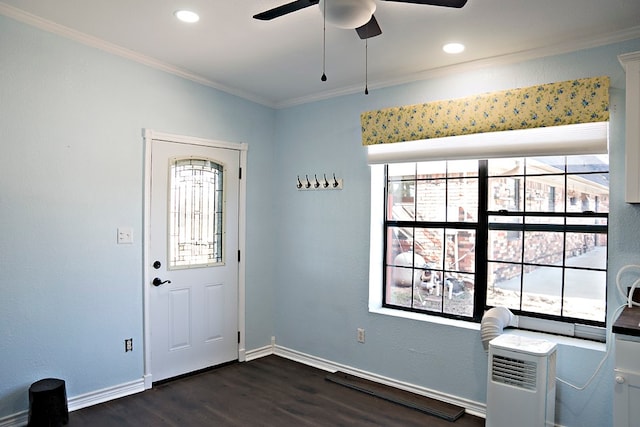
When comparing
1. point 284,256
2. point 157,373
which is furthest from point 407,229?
Answer: point 157,373

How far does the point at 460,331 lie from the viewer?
3266mm

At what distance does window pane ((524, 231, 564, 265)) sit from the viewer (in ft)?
9.92

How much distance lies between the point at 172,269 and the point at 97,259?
25.1 inches

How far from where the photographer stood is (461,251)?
11.4ft

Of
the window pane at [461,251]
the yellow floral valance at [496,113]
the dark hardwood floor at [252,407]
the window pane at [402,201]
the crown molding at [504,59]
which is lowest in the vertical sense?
the dark hardwood floor at [252,407]

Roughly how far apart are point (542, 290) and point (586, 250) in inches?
15.8

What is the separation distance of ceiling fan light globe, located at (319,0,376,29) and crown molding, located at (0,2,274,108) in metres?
1.90

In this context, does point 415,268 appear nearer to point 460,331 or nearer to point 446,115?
point 460,331

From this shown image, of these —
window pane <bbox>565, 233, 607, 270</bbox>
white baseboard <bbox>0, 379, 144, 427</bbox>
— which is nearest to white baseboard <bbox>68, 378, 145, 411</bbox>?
white baseboard <bbox>0, 379, 144, 427</bbox>

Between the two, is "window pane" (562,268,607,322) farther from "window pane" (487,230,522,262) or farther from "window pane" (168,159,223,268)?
"window pane" (168,159,223,268)

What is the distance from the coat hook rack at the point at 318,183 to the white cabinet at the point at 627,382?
8.09 feet

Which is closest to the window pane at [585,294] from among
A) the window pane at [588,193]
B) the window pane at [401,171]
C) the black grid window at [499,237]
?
the black grid window at [499,237]

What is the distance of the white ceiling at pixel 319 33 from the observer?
8.09ft

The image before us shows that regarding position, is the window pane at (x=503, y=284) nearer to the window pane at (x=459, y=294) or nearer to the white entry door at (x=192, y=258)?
the window pane at (x=459, y=294)
